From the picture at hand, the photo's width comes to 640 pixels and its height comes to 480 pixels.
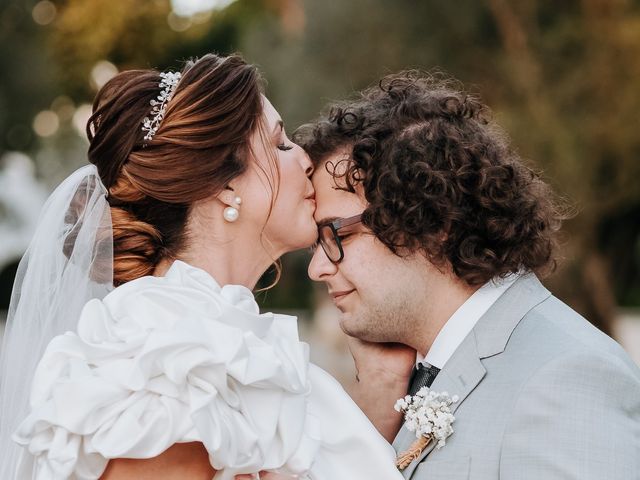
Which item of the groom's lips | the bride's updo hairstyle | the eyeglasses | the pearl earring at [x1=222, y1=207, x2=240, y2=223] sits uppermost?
the bride's updo hairstyle

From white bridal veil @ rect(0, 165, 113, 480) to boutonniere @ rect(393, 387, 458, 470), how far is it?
1.16 m

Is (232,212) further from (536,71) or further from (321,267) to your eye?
(536,71)

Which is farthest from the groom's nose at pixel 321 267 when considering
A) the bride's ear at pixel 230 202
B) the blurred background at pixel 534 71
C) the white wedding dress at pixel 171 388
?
the blurred background at pixel 534 71

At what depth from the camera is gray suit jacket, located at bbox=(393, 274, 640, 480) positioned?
267cm

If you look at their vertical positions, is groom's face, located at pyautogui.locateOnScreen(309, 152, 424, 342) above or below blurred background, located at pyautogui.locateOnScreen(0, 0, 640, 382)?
above

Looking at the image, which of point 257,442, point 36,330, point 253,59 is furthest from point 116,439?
point 253,59

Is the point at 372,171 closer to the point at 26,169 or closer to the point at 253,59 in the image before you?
the point at 253,59

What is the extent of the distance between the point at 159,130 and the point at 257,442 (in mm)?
1209

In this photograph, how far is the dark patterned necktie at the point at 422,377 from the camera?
11.1 ft

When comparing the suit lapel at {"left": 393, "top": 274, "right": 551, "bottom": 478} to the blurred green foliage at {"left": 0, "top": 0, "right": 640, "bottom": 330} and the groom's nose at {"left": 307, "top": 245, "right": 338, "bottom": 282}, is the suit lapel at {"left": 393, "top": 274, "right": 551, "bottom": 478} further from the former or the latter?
the blurred green foliage at {"left": 0, "top": 0, "right": 640, "bottom": 330}

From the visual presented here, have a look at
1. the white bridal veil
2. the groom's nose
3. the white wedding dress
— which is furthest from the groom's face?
the white bridal veil

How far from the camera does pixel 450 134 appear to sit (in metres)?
3.66

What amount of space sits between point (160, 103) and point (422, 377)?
141cm

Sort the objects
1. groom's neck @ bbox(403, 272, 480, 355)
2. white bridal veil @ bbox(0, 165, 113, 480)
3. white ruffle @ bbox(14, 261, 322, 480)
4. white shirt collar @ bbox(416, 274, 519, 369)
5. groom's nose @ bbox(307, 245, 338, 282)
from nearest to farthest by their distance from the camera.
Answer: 1. white ruffle @ bbox(14, 261, 322, 480)
2. white bridal veil @ bbox(0, 165, 113, 480)
3. white shirt collar @ bbox(416, 274, 519, 369)
4. groom's neck @ bbox(403, 272, 480, 355)
5. groom's nose @ bbox(307, 245, 338, 282)
